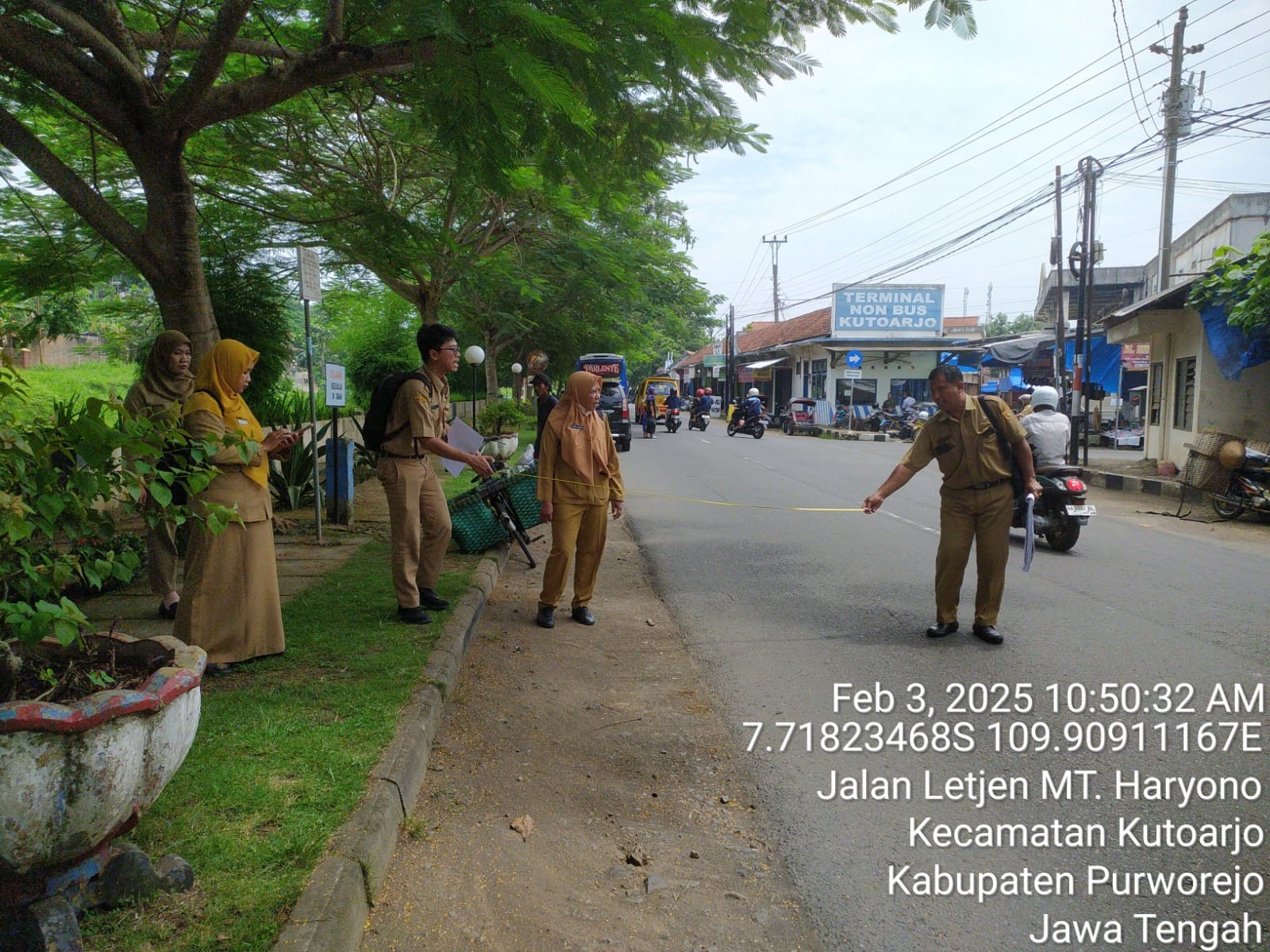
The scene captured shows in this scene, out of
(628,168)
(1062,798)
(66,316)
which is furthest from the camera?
(66,316)

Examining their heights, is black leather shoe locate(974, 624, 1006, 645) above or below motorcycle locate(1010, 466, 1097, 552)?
below

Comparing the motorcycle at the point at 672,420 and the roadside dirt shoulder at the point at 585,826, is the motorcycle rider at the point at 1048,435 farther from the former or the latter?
the motorcycle at the point at 672,420

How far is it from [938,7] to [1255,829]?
4.94m

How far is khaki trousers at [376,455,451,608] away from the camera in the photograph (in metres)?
5.86

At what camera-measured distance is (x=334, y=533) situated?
31.2ft

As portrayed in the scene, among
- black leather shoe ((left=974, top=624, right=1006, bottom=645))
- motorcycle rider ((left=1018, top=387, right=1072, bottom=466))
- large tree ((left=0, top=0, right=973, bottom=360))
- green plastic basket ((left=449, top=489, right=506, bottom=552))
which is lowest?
black leather shoe ((left=974, top=624, right=1006, bottom=645))

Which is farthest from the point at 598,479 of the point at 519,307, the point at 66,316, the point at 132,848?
the point at 519,307

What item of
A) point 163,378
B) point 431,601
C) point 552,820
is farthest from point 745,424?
point 552,820

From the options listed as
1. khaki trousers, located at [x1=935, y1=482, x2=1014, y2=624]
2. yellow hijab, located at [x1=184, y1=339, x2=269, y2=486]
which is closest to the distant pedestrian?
khaki trousers, located at [x1=935, y1=482, x2=1014, y2=624]

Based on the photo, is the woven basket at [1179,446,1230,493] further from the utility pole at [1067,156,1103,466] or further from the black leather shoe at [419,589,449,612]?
the black leather shoe at [419,589,449,612]

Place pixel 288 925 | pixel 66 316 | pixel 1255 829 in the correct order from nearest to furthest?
pixel 288 925
pixel 1255 829
pixel 66 316

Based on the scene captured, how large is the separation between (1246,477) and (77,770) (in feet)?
44.5

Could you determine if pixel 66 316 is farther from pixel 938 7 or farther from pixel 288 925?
pixel 288 925

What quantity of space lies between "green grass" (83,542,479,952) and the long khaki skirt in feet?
0.53
